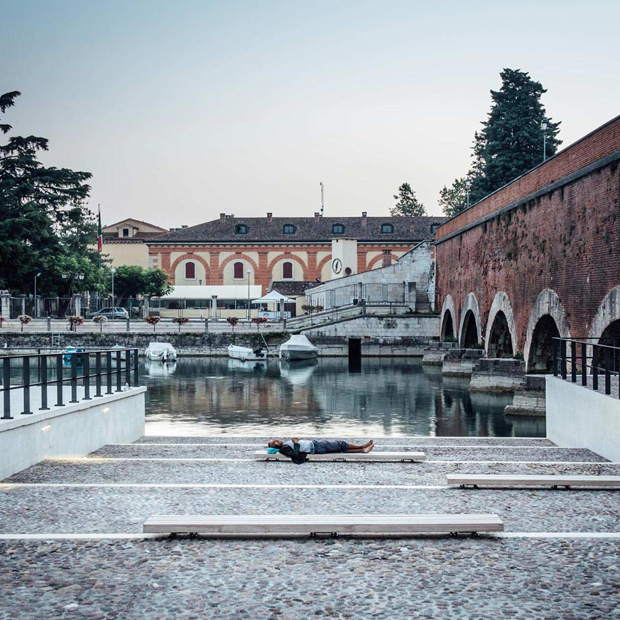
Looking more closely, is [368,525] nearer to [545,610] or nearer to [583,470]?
[545,610]

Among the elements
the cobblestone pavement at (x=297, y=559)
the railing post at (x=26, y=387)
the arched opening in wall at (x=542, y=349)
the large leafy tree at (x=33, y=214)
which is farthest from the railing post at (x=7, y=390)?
the large leafy tree at (x=33, y=214)

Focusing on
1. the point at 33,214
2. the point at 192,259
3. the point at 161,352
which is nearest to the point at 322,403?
the point at 161,352

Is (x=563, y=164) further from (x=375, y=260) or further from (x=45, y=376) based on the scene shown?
(x=375, y=260)

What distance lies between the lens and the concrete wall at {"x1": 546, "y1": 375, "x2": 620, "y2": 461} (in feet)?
33.8

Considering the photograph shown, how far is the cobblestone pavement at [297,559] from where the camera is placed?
472 centimetres

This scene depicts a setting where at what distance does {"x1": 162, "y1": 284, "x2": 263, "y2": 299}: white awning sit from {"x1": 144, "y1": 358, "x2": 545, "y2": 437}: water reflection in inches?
1017

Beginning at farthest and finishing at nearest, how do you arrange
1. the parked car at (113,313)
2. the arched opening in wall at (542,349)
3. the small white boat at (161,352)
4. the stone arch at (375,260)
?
1. the stone arch at (375,260)
2. the parked car at (113,313)
3. the small white boat at (161,352)
4. the arched opening in wall at (542,349)

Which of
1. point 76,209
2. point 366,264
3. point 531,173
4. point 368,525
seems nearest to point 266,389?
point 531,173

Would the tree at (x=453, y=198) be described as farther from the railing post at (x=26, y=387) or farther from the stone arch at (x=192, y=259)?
the railing post at (x=26, y=387)

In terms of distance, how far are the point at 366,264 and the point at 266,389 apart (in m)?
37.5

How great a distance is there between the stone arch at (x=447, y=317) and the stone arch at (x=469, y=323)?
2.04m

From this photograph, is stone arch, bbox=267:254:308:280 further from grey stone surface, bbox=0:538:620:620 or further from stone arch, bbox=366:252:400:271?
grey stone surface, bbox=0:538:620:620

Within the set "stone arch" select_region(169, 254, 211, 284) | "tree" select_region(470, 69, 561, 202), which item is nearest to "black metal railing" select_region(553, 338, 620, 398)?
"tree" select_region(470, 69, 561, 202)

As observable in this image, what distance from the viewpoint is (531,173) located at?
2352cm
